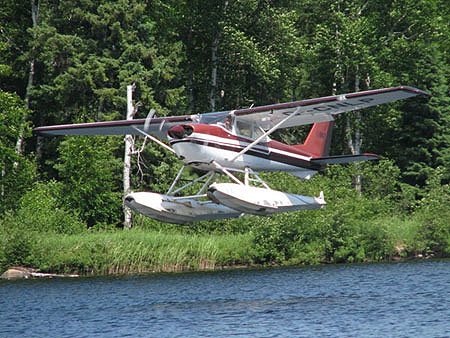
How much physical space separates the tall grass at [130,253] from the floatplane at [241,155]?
6.84 metres

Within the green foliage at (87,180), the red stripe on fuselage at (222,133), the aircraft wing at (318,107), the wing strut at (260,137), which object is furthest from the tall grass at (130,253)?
the wing strut at (260,137)

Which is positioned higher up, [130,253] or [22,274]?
[130,253]

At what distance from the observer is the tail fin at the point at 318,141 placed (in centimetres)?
2181

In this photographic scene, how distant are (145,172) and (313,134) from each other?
13.1m

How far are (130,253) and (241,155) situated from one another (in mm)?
9034

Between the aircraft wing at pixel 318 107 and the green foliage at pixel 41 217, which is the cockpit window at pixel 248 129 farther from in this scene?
the green foliage at pixel 41 217

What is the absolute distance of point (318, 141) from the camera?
72.5ft

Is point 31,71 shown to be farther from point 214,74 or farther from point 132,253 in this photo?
point 132,253

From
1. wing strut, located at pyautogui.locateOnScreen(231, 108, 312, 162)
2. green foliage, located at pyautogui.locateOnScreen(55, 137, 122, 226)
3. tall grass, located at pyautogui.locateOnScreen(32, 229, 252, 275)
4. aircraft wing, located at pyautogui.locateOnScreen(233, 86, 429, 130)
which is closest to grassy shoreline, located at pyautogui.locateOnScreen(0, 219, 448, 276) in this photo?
tall grass, located at pyautogui.locateOnScreen(32, 229, 252, 275)

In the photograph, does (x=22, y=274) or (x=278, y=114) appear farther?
(x=22, y=274)

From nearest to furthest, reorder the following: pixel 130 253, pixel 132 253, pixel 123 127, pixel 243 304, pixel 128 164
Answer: pixel 243 304 → pixel 123 127 → pixel 130 253 → pixel 132 253 → pixel 128 164

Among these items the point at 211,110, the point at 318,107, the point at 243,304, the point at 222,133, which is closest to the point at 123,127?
the point at 222,133

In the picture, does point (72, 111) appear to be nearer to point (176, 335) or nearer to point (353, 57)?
point (353, 57)

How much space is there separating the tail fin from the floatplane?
1.99ft
